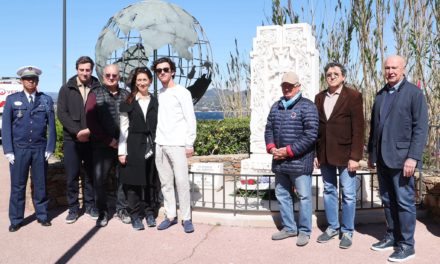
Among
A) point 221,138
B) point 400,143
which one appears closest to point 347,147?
point 400,143

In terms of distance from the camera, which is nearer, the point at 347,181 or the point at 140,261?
the point at 140,261

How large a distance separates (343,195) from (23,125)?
356cm

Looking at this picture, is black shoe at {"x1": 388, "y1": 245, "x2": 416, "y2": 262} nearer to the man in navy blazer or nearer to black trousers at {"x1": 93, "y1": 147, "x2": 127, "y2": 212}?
the man in navy blazer

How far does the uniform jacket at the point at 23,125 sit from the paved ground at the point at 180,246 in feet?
3.25

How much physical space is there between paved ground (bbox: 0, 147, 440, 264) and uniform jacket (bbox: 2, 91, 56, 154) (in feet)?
3.25

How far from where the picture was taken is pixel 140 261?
143 inches

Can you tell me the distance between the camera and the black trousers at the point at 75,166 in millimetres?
4793

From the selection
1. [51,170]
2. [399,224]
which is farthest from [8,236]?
[399,224]

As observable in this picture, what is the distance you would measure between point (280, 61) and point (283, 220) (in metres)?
2.53

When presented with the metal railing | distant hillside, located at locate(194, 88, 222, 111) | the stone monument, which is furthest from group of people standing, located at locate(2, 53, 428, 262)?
distant hillside, located at locate(194, 88, 222, 111)

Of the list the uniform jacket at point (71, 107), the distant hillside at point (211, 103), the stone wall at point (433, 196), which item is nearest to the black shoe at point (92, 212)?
the uniform jacket at point (71, 107)

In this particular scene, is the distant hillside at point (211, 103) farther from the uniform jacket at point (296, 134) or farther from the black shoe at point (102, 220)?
the uniform jacket at point (296, 134)

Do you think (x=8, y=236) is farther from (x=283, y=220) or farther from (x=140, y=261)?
(x=283, y=220)

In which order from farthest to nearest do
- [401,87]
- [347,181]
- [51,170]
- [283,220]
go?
[51,170] < [283,220] < [347,181] < [401,87]
